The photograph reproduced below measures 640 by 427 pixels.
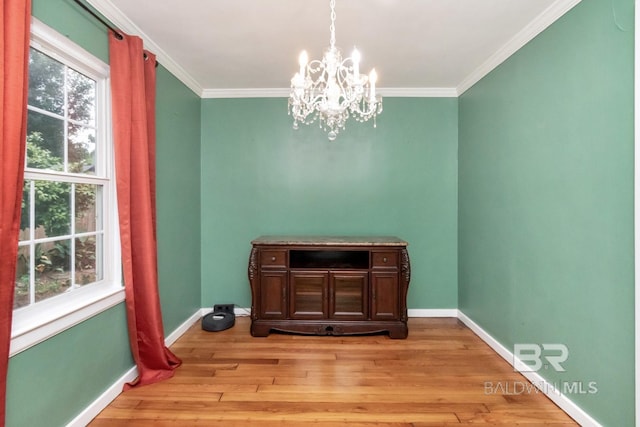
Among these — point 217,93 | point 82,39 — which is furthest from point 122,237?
point 217,93

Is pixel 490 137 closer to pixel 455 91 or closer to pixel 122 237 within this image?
pixel 455 91

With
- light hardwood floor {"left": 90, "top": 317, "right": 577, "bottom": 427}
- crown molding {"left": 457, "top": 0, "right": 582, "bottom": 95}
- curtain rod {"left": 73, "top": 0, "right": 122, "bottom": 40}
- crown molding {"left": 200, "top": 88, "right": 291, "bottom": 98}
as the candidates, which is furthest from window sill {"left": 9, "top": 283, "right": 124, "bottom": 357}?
crown molding {"left": 457, "top": 0, "right": 582, "bottom": 95}

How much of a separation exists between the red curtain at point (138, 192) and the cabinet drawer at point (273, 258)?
0.99m

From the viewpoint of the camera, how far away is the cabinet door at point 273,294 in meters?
3.00

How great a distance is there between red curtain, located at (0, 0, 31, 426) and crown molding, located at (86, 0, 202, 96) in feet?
2.28

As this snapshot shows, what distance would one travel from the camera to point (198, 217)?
3484 mm

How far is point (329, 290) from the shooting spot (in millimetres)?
3002

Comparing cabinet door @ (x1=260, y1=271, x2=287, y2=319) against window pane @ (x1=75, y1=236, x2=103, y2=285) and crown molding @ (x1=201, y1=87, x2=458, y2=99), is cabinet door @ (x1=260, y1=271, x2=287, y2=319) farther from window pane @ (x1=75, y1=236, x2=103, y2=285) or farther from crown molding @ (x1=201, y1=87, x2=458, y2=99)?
crown molding @ (x1=201, y1=87, x2=458, y2=99)

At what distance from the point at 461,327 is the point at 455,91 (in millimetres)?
2500

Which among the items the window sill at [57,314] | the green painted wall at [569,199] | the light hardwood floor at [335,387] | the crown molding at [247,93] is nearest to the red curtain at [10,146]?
the window sill at [57,314]

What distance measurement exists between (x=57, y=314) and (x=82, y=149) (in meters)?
0.96

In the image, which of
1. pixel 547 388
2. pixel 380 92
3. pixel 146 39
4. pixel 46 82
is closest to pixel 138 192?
pixel 46 82

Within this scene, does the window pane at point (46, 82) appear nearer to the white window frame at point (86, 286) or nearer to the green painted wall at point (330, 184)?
the white window frame at point (86, 286)

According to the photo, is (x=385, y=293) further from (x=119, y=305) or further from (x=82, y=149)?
(x=82, y=149)
